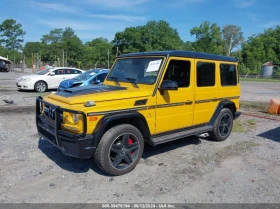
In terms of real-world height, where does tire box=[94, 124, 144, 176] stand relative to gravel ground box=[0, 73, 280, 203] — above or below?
above

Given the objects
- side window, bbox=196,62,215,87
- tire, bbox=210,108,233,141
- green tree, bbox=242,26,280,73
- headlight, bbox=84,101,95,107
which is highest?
green tree, bbox=242,26,280,73

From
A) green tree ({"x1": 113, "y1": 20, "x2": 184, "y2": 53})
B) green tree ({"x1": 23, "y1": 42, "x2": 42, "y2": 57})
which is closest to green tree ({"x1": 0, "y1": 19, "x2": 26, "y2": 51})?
green tree ({"x1": 23, "y1": 42, "x2": 42, "y2": 57})

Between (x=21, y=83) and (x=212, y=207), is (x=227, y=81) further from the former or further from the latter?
(x=21, y=83)

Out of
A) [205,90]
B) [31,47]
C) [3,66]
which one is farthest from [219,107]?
[31,47]

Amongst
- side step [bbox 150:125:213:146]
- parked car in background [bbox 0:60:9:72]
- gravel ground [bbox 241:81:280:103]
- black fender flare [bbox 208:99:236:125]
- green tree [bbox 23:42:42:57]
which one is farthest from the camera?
green tree [bbox 23:42:42:57]

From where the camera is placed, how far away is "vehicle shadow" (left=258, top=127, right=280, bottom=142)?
6.53m

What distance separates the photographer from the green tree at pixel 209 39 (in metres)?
66.8

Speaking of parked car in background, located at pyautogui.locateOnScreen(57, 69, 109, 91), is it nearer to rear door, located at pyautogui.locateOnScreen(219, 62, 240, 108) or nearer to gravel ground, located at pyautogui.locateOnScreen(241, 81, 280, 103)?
rear door, located at pyautogui.locateOnScreen(219, 62, 240, 108)

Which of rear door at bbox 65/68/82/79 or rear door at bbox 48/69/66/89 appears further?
rear door at bbox 65/68/82/79

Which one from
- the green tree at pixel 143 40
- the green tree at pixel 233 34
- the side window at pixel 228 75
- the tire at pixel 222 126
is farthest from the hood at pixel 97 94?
the green tree at pixel 233 34

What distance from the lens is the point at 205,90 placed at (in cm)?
542

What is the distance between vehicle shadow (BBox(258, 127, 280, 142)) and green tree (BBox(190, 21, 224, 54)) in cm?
6263

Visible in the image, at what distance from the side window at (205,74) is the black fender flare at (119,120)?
167cm

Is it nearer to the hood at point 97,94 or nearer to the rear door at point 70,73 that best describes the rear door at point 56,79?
the rear door at point 70,73
